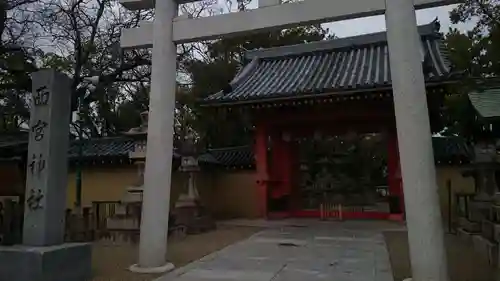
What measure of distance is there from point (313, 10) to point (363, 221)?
29.5ft

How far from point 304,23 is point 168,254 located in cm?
469

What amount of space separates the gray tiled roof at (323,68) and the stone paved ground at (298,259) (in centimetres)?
398

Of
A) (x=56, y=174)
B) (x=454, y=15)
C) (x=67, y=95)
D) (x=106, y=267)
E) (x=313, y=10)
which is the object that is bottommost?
(x=106, y=267)

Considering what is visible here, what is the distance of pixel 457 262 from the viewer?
6.88 metres

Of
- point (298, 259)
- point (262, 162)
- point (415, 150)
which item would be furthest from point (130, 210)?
point (415, 150)

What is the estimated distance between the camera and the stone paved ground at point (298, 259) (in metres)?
5.95

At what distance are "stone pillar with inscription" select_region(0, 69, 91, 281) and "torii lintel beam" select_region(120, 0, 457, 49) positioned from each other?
4.84 feet

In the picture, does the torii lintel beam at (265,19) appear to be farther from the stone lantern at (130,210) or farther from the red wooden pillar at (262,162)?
the red wooden pillar at (262,162)

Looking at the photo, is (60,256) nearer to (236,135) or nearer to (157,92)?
(157,92)

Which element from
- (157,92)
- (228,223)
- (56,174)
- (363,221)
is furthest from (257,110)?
(56,174)

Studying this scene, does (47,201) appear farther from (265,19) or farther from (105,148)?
(105,148)

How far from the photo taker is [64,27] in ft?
48.7

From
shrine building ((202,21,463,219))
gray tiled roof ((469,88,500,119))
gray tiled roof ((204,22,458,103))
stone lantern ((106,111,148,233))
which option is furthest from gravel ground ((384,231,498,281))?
stone lantern ((106,111,148,233))

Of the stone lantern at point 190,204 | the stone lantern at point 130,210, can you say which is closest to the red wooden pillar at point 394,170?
the stone lantern at point 190,204
